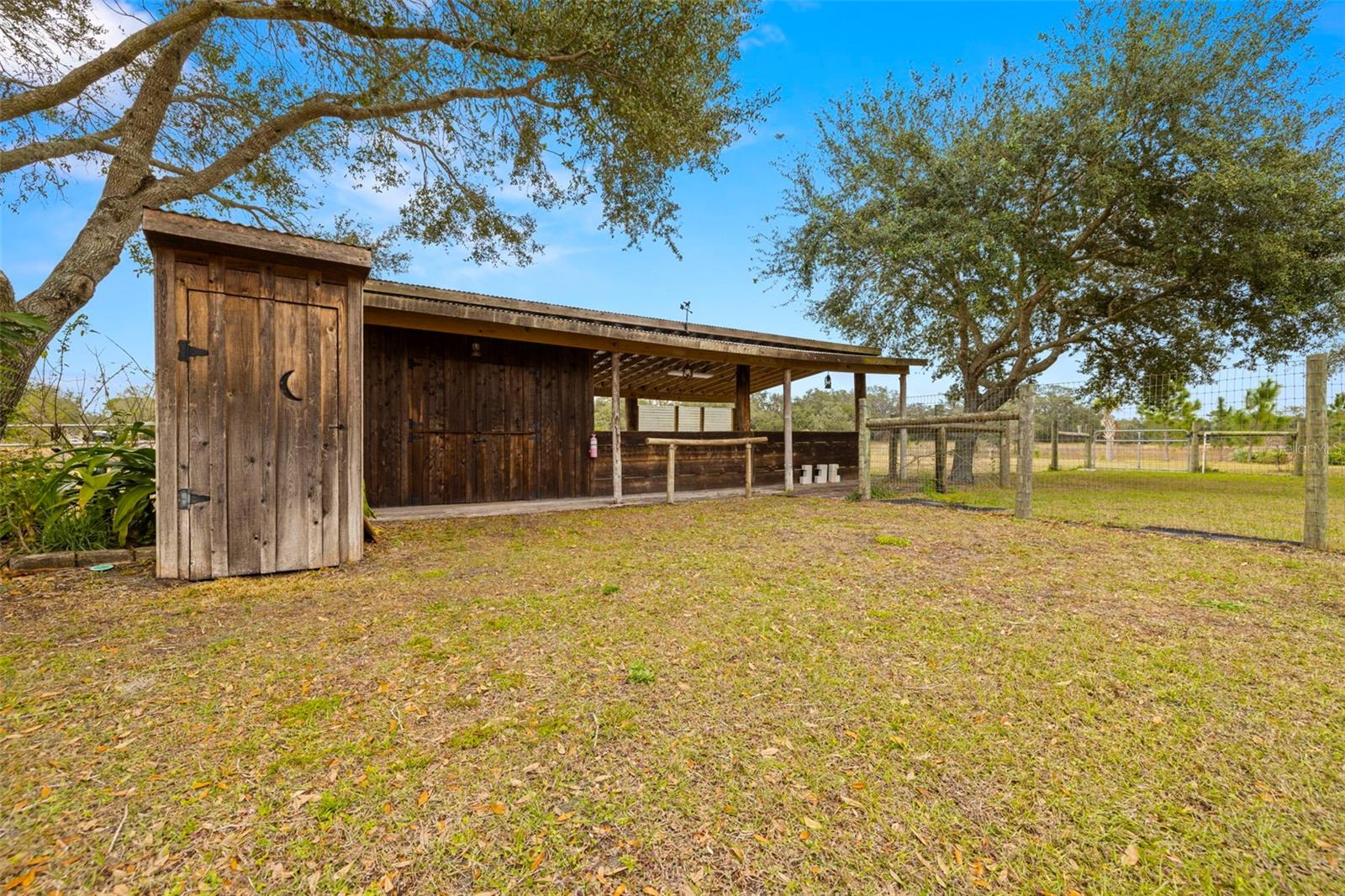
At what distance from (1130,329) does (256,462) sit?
14.3 metres

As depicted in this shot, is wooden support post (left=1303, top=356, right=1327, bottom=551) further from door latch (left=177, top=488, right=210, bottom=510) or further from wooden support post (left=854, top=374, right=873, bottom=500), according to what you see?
door latch (left=177, top=488, right=210, bottom=510)

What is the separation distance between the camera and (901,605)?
338cm

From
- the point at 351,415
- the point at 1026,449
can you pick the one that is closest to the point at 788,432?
the point at 1026,449

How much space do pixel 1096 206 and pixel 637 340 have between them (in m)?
8.17

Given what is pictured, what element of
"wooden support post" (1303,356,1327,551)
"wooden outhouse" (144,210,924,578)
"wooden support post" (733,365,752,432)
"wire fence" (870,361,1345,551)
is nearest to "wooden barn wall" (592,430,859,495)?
"wooden outhouse" (144,210,924,578)

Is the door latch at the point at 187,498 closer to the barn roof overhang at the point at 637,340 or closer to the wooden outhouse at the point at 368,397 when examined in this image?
the wooden outhouse at the point at 368,397

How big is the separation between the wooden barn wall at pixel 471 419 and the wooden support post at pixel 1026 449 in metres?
6.11

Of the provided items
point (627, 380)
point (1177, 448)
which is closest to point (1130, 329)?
point (1177, 448)

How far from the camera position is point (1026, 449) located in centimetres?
666

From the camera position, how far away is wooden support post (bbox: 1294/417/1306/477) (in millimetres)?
12705

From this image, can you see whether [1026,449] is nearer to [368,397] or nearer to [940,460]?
[940,460]

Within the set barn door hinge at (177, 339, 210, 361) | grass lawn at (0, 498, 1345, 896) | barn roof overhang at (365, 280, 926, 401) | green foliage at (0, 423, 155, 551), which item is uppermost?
barn roof overhang at (365, 280, 926, 401)

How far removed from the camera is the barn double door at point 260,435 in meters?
3.77

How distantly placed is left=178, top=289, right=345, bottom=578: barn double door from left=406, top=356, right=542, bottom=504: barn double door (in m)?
3.47
